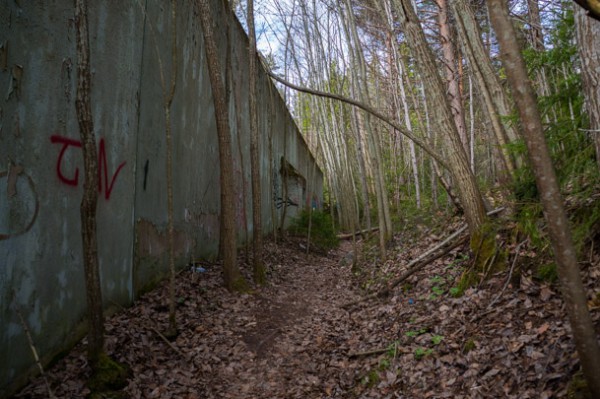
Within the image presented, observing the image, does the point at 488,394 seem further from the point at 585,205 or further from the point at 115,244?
the point at 115,244

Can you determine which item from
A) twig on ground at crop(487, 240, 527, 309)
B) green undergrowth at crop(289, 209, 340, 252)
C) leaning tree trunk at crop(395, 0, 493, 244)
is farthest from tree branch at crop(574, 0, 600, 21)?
green undergrowth at crop(289, 209, 340, 252)

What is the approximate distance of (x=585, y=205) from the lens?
10.4 feet

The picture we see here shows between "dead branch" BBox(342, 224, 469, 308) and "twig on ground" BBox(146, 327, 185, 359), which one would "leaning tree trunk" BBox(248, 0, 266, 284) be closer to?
"dead branch" BBox(342, 224, 469, 308)

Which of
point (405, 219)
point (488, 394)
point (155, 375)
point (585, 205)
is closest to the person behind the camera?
point (488, 394)

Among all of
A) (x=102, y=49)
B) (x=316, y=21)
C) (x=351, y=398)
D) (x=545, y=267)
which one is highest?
(x=316, y=21)

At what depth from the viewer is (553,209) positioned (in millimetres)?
1990

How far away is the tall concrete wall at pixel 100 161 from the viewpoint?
2762 mm

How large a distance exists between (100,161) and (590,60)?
4.21m

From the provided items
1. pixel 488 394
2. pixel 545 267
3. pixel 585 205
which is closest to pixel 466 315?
pixel 545 267

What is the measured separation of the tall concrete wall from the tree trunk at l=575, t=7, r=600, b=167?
3.91 metres

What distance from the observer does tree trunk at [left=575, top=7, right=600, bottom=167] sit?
2555 millimetres

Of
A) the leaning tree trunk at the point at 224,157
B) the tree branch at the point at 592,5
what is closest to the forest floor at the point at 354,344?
the leaning tree trunk at the point at 224,157

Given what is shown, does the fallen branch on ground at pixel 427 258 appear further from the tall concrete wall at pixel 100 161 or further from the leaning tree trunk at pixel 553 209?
the leaning tree trunk at pixel 553 209

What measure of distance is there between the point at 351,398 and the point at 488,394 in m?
1.10
